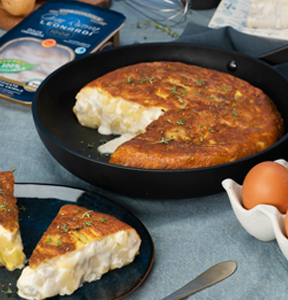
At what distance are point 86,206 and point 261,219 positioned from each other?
0.62 m

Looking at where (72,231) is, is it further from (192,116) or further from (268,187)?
(192,116)

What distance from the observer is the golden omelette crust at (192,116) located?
5.74ft

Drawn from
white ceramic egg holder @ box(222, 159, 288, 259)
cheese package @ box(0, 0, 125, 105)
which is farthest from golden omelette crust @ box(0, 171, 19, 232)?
cheese package @ box(0, 0, 125, 105)

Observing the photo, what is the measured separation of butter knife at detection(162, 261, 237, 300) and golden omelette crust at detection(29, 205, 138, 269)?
0.25 metres

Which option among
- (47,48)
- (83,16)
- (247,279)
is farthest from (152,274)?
(83,16)

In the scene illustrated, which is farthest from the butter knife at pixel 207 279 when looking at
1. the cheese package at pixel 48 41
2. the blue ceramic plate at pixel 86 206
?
the cheese package at pixel 48 41

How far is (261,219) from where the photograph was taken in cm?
143

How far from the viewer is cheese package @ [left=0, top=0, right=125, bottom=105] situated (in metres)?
2.51

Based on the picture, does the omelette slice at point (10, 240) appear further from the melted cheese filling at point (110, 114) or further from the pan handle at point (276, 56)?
the pan handle at point (276, 56)

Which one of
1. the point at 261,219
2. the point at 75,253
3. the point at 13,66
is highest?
the point at 261,219

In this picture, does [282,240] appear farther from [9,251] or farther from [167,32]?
[167,32]

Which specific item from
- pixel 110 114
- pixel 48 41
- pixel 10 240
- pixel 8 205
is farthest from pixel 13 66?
pixel 10 240

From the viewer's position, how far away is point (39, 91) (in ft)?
6.82

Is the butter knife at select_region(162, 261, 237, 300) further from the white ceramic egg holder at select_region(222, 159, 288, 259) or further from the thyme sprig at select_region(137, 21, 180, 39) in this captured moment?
the thyme sprig at select_region(137, 21, 180, 39)
